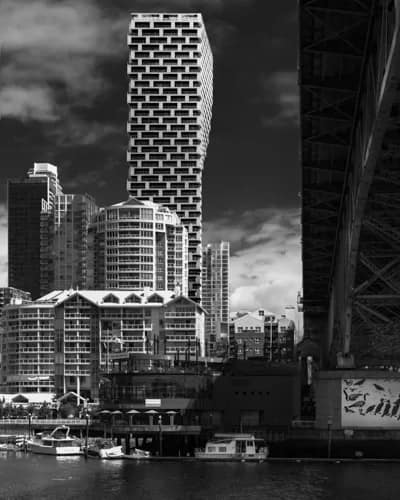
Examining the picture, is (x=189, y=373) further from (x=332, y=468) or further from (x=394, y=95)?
(x=394, y=95)

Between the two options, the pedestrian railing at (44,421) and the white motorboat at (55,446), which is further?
the pedestrian railing at (44,421)

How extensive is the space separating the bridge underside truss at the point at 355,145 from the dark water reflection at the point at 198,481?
406 inches

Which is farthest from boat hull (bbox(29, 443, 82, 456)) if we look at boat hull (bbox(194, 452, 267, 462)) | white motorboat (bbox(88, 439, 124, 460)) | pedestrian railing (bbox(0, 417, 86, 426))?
pedestrian railing (bbox(0, 417, 86, 426))

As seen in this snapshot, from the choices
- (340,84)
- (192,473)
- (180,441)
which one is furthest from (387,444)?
(340,84)

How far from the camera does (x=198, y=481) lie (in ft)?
257

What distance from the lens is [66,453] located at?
115 meters

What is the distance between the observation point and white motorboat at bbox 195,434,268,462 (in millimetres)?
99250

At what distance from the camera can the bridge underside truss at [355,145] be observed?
1614 inches

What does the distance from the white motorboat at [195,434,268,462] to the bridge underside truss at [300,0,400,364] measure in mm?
18947

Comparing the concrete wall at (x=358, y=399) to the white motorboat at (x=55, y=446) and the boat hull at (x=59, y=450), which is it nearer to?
the boat hull at (x=59, y=450)

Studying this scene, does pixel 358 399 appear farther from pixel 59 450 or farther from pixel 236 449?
pixel 59 450

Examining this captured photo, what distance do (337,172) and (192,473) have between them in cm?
3361

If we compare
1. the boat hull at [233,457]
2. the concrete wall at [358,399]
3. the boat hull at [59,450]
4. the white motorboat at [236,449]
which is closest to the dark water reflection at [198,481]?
the boat hull at [233,457]

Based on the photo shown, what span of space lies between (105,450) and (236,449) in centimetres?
1483
